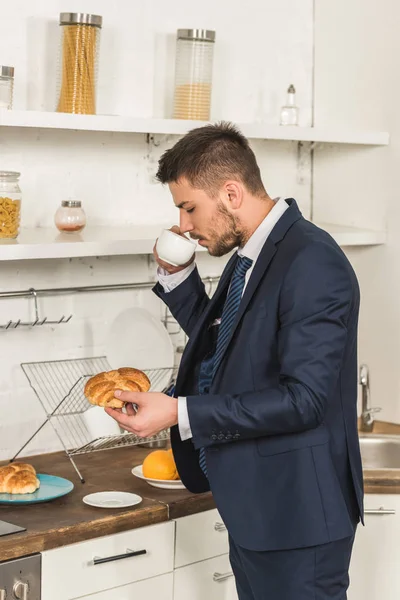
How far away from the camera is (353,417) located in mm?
2047

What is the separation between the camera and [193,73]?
2.80 metres

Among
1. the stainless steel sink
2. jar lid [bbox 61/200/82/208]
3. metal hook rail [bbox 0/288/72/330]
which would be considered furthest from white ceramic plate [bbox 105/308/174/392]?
the stainless steel sink

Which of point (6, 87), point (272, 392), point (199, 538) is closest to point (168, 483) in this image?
point (199, 538)

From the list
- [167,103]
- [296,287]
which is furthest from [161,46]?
[296,287]

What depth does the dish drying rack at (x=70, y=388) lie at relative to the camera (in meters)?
2.79

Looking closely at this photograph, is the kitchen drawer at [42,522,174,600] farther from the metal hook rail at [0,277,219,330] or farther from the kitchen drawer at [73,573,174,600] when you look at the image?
the metal hook rail at [0,277,219,330]

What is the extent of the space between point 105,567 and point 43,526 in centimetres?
19

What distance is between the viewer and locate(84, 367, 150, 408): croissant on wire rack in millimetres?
2188

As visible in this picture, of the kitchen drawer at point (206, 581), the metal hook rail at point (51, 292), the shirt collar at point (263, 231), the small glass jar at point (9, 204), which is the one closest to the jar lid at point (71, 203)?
the small glass jar at point (9, 204)

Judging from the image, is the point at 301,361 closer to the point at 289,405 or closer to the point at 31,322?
the point at 289,405

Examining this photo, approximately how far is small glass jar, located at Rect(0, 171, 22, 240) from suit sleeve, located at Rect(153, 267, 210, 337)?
423mm

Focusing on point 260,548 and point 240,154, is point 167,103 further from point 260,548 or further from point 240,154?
point 260,548

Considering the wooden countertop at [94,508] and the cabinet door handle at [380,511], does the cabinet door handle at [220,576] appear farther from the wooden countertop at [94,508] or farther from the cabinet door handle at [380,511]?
the cabinet door handle at [380,511]

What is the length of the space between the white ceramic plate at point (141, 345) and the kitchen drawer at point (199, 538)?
54 centimetres
